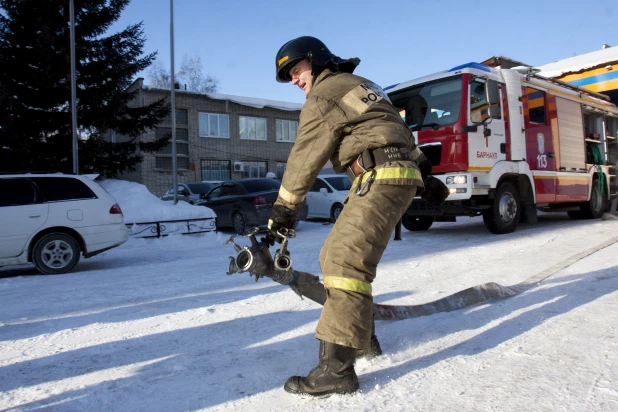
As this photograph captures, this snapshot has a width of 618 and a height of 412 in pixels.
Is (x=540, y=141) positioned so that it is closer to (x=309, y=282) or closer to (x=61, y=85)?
(x=309, y=282)

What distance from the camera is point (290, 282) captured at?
9.32ft

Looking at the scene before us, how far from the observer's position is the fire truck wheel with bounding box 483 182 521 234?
838 cm

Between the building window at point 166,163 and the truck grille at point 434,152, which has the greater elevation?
the building window at point 166,163

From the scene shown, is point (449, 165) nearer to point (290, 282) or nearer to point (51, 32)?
point (290, 282)

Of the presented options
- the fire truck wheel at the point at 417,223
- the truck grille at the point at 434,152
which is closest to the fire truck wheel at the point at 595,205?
the fire truck wheel at the point at 417,223

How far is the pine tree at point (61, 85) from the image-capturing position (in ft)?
42.5

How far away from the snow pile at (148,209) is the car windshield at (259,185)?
154cm

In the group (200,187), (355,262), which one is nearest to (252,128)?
(200,187)

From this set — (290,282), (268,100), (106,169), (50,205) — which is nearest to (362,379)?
(290,282)

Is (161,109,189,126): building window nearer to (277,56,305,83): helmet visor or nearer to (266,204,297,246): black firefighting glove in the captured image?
(277,56,305,83): helmet visor

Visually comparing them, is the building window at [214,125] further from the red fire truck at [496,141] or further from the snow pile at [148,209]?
the red fire truck at [496,141]

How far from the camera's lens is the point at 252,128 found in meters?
30.8

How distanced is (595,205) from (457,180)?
5603 millimetres

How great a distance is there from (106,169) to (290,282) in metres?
12.8
